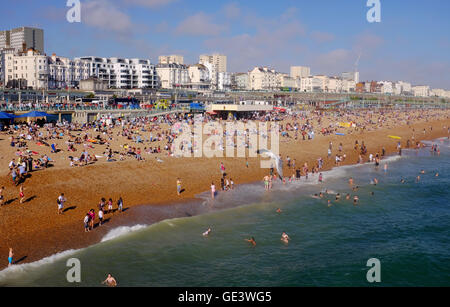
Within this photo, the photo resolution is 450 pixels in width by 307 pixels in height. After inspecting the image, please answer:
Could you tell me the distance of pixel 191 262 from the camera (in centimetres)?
1619

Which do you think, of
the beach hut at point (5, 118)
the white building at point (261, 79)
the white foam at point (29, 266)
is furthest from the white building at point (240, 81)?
the white foam at point (29, 266)

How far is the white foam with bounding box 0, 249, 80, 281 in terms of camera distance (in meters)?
14.4

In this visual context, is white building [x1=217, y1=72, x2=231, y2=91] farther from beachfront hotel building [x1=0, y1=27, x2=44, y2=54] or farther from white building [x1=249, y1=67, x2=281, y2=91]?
beachfront hotel building [x1=0, y1=27, x2=44, y2=54]

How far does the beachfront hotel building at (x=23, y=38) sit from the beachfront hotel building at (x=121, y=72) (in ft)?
255

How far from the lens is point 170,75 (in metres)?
122

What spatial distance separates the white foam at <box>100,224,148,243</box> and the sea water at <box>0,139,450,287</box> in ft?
0.16

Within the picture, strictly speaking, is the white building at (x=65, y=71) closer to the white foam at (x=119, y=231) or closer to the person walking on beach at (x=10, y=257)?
the white foam at (x=119, y=231)

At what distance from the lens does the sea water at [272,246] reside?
49.3ft

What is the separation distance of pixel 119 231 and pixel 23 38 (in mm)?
181436

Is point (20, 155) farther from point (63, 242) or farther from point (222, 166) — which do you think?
point (222, 166)

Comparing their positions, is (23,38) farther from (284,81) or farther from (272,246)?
(272,246)

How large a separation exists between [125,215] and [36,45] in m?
184

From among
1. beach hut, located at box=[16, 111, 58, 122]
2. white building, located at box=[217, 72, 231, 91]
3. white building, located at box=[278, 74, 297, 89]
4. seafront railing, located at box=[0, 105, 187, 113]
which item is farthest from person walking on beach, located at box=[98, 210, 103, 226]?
white building, located at box=[278, 74, 297, 89]

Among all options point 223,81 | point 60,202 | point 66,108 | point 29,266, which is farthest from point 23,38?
point 29,266
